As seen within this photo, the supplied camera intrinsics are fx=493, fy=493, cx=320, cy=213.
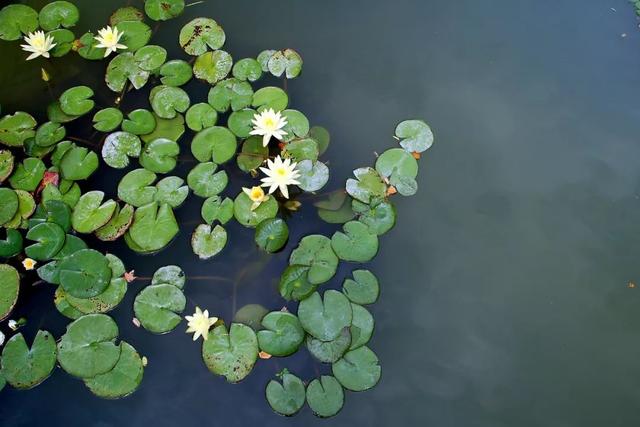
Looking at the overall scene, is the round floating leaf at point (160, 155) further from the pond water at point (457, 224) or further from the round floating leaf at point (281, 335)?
the round floating leaf at point (281, 335)

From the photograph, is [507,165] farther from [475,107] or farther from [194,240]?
[194,240]

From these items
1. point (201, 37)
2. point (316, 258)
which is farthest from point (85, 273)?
point (201, 37)

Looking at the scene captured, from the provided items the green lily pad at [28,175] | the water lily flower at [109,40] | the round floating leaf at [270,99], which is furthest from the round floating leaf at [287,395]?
the water lily flower at [109,40]

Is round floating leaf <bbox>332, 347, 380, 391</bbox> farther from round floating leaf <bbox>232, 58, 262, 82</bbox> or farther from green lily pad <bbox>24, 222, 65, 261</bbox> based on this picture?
round floating leaf <bbox>232, 58, 262, 82</bbox>

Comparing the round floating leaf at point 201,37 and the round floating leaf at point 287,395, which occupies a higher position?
the round floating leaf at point 201,37

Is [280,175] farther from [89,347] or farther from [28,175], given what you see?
[28,175]
